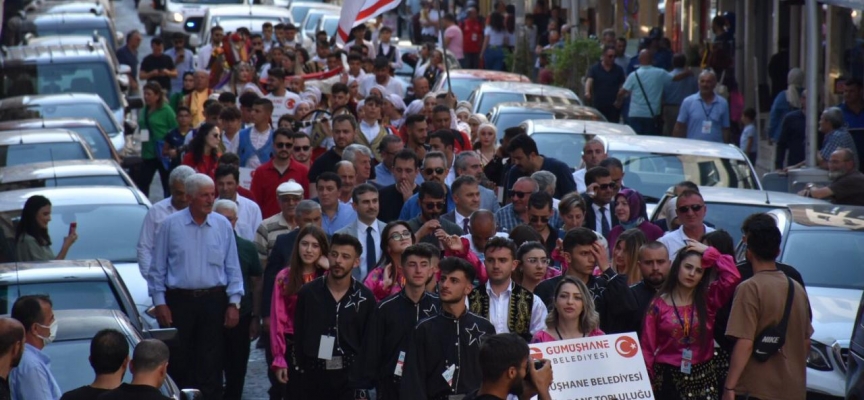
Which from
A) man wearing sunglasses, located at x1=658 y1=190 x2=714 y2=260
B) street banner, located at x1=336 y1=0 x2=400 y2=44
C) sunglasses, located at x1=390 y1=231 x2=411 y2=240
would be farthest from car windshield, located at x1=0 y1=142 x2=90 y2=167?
sunglasses, located at x1=390 y1=231 x2=411 y2=240

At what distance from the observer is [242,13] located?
3353cm

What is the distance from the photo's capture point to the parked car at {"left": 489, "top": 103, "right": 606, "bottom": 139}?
1967 cm

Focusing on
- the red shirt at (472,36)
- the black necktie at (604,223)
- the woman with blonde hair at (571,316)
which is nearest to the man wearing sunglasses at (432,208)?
the black necktie at (604,223)

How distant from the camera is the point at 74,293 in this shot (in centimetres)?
1004

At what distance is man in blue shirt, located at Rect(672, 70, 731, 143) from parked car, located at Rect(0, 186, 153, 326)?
27.9 ft

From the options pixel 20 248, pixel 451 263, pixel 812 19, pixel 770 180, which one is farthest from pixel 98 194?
pixel 812 19

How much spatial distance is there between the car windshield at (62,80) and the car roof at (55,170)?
7.94 meters

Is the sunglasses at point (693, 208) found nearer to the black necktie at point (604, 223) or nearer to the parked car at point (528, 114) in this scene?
the black necktie at point (604, 223)

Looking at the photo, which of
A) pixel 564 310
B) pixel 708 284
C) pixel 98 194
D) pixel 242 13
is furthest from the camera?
pixel 242 13

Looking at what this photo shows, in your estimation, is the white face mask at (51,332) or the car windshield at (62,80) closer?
the white face mask at (51,332)

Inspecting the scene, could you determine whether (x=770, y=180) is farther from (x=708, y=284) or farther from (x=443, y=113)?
(x=708, y=284)

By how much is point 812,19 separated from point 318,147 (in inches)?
238

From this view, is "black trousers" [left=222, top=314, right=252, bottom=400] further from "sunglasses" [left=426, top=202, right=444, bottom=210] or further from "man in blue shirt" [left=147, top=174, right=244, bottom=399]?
"sunglasses" [left=426, top=202, right=444, bottom=210]

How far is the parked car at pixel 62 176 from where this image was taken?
14.5 metres
